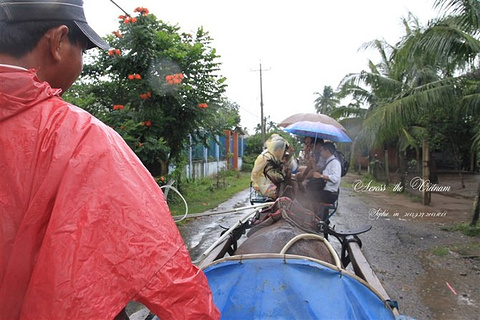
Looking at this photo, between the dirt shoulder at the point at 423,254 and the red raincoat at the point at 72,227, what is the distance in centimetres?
386

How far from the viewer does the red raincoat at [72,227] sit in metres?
0.78

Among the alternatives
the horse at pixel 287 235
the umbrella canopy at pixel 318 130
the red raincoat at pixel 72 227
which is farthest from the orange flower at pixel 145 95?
the red raincoat at pixel 72 227

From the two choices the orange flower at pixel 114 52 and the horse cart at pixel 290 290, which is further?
the orange flower at pixel 114 52

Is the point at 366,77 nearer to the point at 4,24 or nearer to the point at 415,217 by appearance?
the point at 415,217

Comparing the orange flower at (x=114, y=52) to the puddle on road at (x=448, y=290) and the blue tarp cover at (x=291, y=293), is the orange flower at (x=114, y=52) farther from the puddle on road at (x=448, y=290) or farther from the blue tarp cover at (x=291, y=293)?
the puddle on road at (x=448, y=290)

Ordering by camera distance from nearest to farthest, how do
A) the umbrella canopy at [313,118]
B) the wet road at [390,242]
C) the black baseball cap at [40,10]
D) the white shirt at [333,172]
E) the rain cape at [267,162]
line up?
the black baseball cap at [40,10], the wet road at [390,242], the rain cape at [267,162], the white shirt at [333,172], the umbrella canopy at [313,118]

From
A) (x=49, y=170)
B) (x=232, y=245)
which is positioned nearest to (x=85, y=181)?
(x=49, y=170)

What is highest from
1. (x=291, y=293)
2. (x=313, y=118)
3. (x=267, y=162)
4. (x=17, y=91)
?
(x=313, y=118)

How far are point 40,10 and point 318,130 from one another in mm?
4559

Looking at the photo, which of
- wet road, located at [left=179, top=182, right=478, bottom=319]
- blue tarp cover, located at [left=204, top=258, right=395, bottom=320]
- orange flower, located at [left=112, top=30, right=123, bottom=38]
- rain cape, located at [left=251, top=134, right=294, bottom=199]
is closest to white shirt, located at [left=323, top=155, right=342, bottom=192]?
rain cape, located at [left=251, top=134, right=294, bottom=199]

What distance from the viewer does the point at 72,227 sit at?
793 mm

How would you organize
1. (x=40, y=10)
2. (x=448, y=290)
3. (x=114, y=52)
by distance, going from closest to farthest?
(x=40, y=10) → (x=448, y=290) → (x=114, y=52)

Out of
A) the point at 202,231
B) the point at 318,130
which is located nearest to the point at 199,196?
the point at 202,231

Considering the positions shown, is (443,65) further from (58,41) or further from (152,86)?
(58,41)
